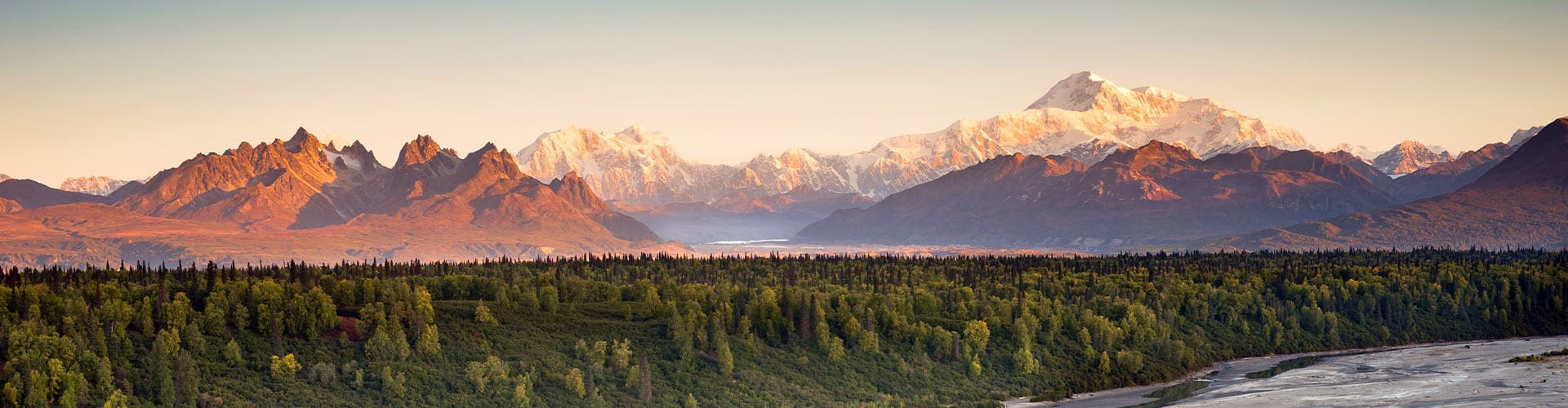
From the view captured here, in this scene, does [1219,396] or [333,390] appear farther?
[1219,396]

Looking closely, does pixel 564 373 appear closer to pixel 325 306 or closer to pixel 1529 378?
pixel 325 306

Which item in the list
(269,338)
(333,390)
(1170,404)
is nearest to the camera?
(333,390)

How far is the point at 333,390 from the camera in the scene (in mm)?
163000

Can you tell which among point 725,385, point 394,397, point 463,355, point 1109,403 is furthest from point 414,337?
point 1109,403

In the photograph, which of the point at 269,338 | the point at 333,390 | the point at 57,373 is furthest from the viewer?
the point at 269,338

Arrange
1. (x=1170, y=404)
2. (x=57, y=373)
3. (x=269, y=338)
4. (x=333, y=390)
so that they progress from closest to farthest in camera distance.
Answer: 1. (x=57, y=373)
2. (x=333, y=390)
3. (x=269, y=338)
4. (x=1170, y=404)

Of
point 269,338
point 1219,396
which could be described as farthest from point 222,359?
point 1219,396

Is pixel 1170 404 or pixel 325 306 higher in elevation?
pixel 325 306

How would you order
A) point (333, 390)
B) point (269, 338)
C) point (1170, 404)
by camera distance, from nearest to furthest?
point (333, 390) → point (269, 338) → point (1170, 404)

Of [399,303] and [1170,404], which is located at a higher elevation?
[399,303]

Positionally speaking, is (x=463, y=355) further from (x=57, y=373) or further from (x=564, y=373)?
(x=57, y=373)

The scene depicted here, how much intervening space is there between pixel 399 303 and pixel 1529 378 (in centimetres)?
14691

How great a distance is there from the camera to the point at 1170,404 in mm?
186625

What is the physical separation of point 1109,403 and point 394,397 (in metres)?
90.9
